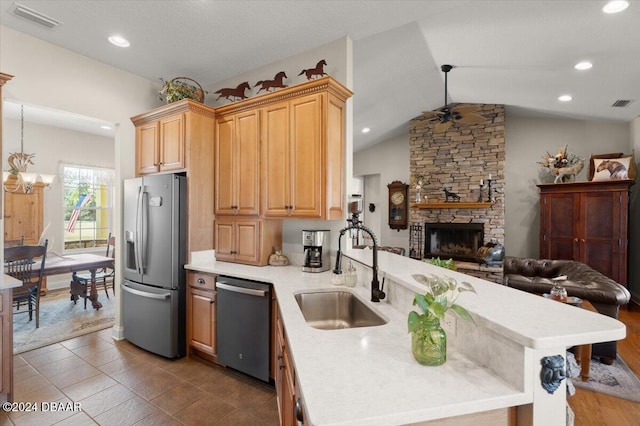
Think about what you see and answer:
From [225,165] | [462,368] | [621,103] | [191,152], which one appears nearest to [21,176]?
[191,152]

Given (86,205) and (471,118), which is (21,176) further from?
(471,118)

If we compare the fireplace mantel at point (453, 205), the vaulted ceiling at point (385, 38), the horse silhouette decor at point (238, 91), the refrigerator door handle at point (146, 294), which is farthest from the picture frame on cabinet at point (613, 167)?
the refrigerator door handle at point (146, 294)

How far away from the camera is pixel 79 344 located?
3.38m

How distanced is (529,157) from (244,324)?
665cm

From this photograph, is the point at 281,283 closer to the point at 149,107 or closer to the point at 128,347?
the point at 128,347

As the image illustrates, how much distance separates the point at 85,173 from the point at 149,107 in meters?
3.79

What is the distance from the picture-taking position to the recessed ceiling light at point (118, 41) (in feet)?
9.70

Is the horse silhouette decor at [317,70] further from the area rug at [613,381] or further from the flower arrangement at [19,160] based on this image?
the flower arrangement at [19,160]

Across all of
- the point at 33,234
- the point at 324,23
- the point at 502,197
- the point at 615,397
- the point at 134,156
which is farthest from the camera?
the point at 502,197

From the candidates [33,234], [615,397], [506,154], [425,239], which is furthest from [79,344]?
[506,154]

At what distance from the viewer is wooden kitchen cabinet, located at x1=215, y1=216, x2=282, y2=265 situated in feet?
10.1

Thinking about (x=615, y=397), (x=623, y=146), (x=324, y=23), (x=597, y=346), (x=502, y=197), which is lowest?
(x=615, y=397)

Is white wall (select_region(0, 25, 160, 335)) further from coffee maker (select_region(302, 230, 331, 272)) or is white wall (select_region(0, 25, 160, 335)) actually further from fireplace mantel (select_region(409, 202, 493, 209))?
fireplace mantel (select_region(409, 202, 493, 209))

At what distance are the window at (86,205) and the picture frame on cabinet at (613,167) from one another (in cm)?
945
